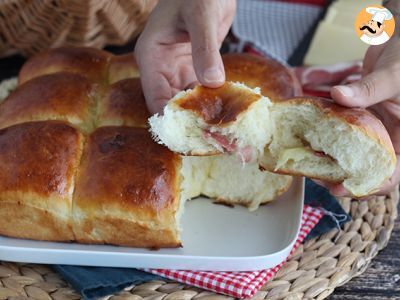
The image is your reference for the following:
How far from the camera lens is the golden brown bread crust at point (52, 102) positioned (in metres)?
1.97

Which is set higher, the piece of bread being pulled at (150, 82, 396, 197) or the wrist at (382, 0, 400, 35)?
the wrist at (382, 0, 400, 35)

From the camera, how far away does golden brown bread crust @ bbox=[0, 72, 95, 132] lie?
6.46 ft

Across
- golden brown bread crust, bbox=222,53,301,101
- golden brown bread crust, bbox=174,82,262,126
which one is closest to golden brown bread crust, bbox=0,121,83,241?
golden brown bread crust, bbox=174,82,262,126

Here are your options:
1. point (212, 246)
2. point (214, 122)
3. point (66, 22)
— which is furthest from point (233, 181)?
point (66, 22)

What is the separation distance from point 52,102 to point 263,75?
0.78m

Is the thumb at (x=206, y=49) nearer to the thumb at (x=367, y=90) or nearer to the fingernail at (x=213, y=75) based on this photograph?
the fingernail at (x=213, y=75)

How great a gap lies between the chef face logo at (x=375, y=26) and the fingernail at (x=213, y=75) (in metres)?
0.47

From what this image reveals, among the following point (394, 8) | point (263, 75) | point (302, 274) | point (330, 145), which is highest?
point (394, 8)

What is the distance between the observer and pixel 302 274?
1.73 m

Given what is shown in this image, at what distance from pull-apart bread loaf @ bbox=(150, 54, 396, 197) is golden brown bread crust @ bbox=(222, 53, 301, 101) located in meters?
0.38

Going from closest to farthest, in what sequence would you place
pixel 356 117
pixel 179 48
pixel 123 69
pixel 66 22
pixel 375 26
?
pixel 356 117, pixel 375 26, pixel 179 48, pixel 123 69, pixel 66 22

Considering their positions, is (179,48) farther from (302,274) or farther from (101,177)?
(302,274)

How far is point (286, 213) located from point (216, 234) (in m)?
0.26

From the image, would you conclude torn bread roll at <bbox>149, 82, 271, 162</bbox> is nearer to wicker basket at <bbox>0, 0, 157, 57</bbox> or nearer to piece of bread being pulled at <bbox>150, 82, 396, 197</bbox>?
piece of bread being pulled at <bbox>150, 82, 396, 197</bbox>
